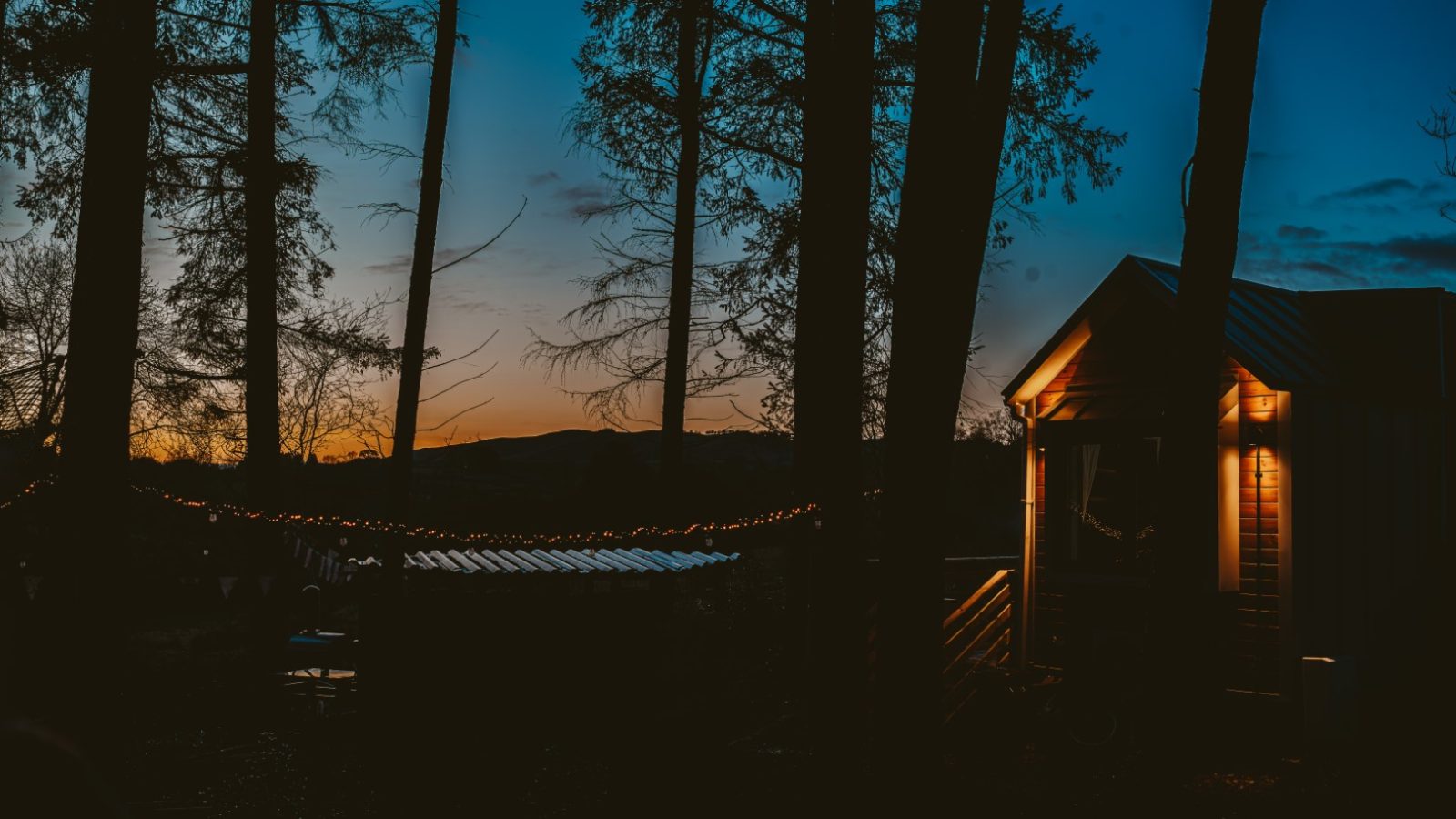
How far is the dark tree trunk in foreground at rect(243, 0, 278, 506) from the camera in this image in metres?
14.3

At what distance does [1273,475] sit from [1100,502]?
2074 mm

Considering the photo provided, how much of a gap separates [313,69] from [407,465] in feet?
17.9

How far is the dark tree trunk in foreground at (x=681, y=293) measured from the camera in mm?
17500

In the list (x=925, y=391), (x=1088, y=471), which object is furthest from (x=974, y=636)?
(x=925, y=391)

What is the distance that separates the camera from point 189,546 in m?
29.8

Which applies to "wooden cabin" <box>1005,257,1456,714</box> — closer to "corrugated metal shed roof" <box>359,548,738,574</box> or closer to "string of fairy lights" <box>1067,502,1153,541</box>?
"string of fairy lights" <box>1067,502,1153,541</box>

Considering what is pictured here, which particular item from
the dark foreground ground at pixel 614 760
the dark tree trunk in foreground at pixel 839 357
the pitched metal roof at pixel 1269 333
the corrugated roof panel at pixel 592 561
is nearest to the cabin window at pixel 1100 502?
the pitched metal roof at pixel 1269 333

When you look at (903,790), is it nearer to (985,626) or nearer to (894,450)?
(894,450)

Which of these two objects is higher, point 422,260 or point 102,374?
point 422,260

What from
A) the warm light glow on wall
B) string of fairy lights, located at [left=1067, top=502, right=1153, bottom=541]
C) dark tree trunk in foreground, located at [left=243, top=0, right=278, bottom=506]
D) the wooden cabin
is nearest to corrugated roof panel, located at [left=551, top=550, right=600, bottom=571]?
dark tree trunk in foreground, located at [left=243, top=0, right=278, bottom=506]

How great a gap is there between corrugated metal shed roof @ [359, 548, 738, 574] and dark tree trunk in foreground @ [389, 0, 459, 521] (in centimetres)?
154

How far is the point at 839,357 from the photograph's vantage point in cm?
968

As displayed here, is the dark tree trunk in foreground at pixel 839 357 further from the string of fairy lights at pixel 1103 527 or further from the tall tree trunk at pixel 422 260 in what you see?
Result: the tall tree trunk at pixel 422 260

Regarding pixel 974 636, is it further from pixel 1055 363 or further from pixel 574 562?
pixel 574 562
